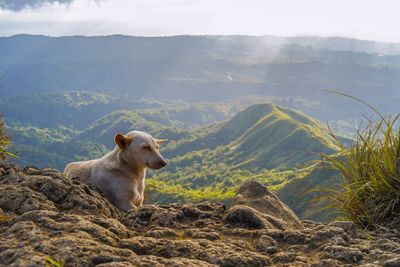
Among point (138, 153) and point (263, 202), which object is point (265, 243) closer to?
point (263, 202)

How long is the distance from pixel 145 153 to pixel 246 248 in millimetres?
5840

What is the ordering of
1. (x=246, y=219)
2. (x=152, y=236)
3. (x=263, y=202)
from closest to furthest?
(x=152, y=236) < (x=246, y=219) < (x=263, y=202)

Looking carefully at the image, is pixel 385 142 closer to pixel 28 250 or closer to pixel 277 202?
pixel 277 202

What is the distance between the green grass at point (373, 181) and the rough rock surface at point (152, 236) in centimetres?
64

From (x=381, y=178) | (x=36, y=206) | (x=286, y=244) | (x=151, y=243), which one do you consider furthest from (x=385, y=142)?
(x=36, y=206)

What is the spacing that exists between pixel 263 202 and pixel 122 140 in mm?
4200

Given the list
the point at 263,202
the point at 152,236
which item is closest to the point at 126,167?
the point at 263,202

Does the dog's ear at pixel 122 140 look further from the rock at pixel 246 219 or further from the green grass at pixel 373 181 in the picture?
the rock at pixel 246 219

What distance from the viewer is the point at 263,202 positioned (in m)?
7.12

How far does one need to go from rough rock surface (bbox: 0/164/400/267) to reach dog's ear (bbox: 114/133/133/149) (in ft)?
12.2

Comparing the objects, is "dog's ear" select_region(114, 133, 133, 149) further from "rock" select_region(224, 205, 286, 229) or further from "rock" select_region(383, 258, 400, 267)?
"rock" select_region(383, 258, 400, 267)

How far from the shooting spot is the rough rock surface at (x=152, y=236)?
3.97 meters

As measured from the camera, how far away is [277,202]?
732cm

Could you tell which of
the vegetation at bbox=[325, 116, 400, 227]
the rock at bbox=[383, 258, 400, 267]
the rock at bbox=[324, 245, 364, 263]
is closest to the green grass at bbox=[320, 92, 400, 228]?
the vegetation at bbox=[325, 116, 400, 227]
